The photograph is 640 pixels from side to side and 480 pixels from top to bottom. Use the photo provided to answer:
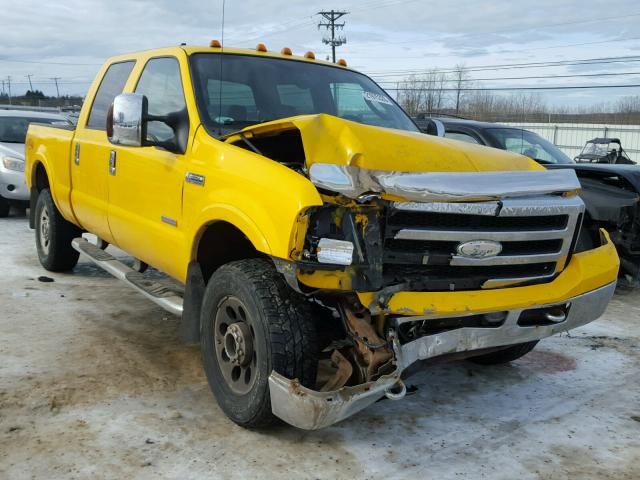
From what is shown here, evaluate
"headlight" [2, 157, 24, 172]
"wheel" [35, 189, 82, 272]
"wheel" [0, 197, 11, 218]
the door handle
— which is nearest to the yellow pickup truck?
the door handle

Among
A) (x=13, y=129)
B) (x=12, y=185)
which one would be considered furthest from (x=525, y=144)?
(x=13, y=129)

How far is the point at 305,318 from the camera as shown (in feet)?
10.4

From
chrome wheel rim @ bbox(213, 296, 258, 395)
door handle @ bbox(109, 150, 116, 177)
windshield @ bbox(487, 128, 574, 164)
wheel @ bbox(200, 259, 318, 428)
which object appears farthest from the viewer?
windshield @ bbox(487, 128, 574, 164)

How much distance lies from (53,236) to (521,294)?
491 cm

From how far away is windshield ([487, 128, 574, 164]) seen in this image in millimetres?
8047

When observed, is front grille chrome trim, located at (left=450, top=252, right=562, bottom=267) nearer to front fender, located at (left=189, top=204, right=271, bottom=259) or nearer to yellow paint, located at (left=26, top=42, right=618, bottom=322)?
yellow paint, located at (left=26, top=42, right=618, bottom=322)

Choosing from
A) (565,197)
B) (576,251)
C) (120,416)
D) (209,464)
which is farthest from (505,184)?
(120,416)

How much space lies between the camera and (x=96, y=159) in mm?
5238

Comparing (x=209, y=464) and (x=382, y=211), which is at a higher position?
(x=382, y=211)

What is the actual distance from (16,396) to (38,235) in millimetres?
3502

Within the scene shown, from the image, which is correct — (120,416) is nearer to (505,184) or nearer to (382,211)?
(382,211)


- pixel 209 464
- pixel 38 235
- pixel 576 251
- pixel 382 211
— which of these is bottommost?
pixel 209 464

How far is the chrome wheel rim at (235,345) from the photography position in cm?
331

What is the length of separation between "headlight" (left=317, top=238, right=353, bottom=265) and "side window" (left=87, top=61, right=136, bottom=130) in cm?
302
